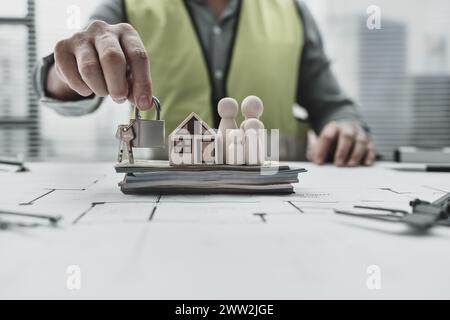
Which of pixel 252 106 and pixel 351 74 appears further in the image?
pixel 351 74

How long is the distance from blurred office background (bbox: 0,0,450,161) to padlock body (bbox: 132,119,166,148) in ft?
4.02

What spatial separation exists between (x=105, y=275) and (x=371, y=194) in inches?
19.4

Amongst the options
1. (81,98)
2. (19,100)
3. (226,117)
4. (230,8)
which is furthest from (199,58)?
(19,100)

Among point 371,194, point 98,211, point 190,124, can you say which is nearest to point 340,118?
point 371,194

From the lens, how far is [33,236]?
1.35ft

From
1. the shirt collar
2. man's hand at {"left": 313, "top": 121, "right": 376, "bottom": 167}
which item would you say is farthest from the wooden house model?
the shirt collar

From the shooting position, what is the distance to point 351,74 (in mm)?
2580

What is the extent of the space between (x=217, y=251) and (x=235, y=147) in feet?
1.06

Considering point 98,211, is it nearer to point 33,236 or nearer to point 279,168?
point 33,236

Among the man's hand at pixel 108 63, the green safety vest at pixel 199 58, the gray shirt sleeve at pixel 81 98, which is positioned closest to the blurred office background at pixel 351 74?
the gray shirt sleeve at pixel 81 98

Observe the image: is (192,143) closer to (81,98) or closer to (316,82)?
(81,98)

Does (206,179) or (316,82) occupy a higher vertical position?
(316,82)

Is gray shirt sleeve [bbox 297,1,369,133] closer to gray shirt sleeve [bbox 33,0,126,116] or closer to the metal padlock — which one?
gray shirt sleeve [bbox 33,0,126,116]
